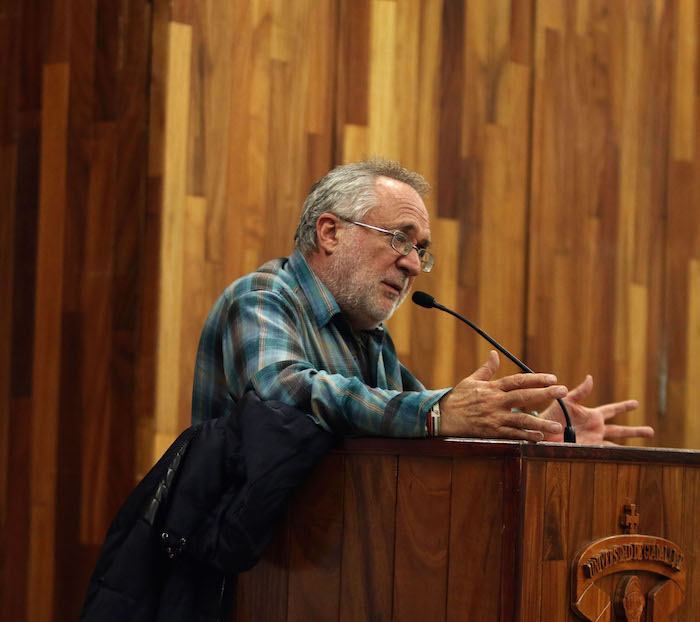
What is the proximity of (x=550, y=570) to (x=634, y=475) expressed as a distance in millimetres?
203

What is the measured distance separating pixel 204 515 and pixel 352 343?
565 mm

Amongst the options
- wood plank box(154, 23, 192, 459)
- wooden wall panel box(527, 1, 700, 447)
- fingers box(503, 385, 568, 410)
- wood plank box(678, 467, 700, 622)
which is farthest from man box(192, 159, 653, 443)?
wooden wall panel box(527, 1, 700, 447)

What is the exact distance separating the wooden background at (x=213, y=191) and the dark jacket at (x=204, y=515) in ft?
2.84

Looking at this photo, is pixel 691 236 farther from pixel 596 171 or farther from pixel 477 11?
pixel 477 11

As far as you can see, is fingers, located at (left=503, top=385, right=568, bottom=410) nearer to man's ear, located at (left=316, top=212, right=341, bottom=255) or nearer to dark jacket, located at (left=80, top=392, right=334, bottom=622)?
dark jacket, located at (left=80, top=392, right=334, bottom=622)

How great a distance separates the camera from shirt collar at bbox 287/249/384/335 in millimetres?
1991

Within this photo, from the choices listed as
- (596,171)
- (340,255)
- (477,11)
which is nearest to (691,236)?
(596,171)

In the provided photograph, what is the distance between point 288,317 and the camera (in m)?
1.86

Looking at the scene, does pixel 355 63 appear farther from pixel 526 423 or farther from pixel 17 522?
pixel 526 423

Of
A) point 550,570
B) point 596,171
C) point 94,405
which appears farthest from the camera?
point 596,171

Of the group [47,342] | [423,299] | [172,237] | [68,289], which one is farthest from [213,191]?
[423,299]

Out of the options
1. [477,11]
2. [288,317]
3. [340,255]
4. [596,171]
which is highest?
[477,11]

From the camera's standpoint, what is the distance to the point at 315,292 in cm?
201

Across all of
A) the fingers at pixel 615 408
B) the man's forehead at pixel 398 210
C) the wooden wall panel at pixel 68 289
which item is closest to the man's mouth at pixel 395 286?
the man's forehead at pixel 398 210
